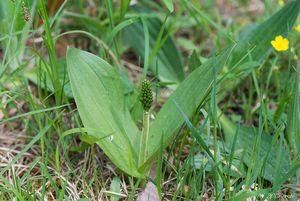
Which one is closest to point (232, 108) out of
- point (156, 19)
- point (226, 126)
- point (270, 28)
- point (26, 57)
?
point (226, 126)

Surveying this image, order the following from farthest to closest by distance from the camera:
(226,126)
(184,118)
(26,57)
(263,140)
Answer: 1. (26,57)
2. (226,126)
3. (263,140)
4. (184,118)

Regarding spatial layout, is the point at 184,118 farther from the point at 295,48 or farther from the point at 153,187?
the point at 295,48

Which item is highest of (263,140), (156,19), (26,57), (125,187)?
(156,19)

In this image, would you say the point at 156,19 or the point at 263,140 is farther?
the point at 156,19

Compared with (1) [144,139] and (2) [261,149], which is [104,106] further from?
(2) [261,149]

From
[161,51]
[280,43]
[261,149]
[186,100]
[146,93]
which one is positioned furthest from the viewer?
[161,51]

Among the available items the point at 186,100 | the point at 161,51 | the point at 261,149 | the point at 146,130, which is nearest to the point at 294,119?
the point at 261,149

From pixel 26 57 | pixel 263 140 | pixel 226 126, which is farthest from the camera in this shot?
pixel 26 57
